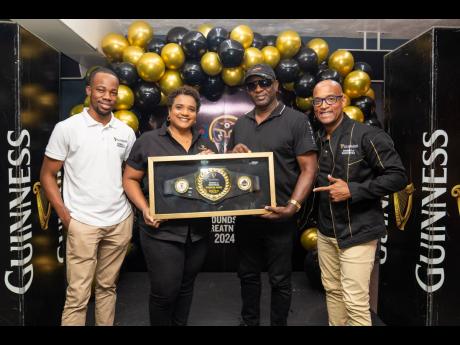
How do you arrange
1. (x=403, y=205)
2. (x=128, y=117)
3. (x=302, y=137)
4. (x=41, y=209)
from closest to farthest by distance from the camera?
(x=302, y=137) → (x=41, y=209) → (x=403, y=205) → (x=128, y=117)

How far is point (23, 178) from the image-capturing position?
2.32 metres

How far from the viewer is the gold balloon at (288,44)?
3557mm

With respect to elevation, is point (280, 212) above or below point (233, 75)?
below

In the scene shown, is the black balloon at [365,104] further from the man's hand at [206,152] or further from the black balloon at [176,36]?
the man's hand at [206,152]

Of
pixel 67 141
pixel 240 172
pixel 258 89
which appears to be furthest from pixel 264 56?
pixel 67 141

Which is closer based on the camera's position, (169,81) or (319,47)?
(169,81)

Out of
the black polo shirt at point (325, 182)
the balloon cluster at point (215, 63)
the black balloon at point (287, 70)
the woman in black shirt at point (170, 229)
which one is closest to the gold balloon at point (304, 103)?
the balloon cluster at point (215, 63)

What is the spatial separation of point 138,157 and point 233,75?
1725 mm

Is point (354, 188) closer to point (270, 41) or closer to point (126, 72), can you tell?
point (270, 41)

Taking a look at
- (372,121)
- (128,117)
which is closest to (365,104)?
(372,121)

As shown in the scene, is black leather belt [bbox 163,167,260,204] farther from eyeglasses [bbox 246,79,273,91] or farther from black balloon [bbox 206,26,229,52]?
black balloon [bbox 206,26,229,52]

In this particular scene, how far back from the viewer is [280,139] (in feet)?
7.66

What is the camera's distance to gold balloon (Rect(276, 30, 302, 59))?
3.56 metres

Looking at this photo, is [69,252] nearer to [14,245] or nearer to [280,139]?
[14,245]
